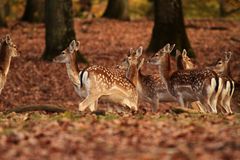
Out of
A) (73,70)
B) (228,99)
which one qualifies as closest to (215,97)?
(228,99)

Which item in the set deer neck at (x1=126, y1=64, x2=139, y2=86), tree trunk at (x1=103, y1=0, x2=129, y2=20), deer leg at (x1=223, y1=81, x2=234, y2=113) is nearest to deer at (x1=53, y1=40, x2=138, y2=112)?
deer neck at (x1=126, y1=64, x2=139, y2=86)

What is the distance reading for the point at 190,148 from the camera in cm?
712

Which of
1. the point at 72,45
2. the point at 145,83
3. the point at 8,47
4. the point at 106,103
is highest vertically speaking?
the point at 72,45

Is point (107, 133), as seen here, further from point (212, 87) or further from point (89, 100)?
point (212, 87)

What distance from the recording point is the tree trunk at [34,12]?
90.7ft

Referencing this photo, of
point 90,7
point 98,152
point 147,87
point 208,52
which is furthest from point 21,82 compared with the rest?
point 90,7

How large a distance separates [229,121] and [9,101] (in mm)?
8383

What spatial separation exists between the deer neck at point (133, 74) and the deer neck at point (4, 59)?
2.55 metres

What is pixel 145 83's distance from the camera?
603 inches

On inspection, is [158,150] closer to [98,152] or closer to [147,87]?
[98,152]

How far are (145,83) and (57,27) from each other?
5.44 meters

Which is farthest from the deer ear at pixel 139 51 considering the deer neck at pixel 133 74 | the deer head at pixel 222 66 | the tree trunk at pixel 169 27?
the tree trunk at pixel 169 27

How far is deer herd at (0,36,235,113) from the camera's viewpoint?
511 inches

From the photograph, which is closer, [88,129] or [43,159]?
[43,159]
